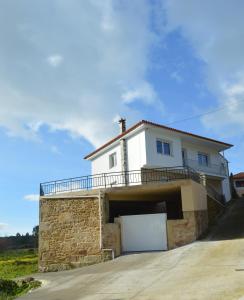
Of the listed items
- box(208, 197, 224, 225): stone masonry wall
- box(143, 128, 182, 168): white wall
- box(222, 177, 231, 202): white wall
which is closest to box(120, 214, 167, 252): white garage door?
box(208, 197, 224, 225): stone masonry wall

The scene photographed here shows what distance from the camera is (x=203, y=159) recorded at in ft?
104

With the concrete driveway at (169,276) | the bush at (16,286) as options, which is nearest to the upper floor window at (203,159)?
the concrete driveway at (169,276)

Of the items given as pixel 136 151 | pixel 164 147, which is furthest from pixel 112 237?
pixel 164 147

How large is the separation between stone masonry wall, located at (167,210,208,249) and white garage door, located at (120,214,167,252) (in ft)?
1.06

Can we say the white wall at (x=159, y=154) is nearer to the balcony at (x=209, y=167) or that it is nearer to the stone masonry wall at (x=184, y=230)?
the balcony at (x=209, y=167)

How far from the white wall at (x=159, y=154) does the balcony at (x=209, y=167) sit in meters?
1.81

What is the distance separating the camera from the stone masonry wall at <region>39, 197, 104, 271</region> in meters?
20.1

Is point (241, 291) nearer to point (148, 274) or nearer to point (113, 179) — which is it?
point (148, 274)

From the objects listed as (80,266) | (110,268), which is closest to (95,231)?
(80,266)

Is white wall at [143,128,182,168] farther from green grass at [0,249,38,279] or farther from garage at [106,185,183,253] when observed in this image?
green grass at [0,249,38,279]

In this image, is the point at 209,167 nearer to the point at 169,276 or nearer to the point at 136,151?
the point at 136,151

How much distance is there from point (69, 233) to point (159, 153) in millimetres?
8966

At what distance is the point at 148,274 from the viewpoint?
1398 cm

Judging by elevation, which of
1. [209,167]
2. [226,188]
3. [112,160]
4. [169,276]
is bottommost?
[169,276]
